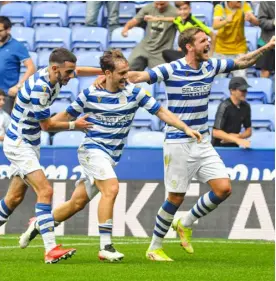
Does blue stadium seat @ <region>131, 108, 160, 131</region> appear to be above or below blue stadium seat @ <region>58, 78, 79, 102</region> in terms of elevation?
below

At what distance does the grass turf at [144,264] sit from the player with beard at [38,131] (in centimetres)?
41

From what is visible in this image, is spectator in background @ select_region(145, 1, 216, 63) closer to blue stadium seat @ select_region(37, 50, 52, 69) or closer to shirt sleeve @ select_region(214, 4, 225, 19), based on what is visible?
shirt sleeve @ select_region(214, 4, 225, 19)

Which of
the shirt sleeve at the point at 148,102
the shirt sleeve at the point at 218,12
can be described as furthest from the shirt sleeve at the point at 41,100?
the shirt sleeve at the point at 218,12

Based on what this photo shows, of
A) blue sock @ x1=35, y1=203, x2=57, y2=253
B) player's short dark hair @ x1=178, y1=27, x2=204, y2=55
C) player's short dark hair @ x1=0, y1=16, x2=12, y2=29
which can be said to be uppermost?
player's short dark hair @ x1=178, y1=27, x2=204, y2=55

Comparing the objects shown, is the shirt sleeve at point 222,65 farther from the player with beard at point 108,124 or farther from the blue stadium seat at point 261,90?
the blue stadium seat at point 261,90

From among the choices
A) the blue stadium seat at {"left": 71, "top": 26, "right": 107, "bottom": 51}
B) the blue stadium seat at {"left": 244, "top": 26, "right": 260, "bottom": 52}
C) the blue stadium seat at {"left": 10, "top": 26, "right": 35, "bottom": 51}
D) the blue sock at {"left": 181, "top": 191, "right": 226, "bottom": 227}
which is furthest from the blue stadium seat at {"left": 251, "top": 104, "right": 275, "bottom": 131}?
the blue sock at {"left": 181, "top": 191, "right": 226, "bottom": 227}

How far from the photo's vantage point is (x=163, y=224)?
12.1 meters

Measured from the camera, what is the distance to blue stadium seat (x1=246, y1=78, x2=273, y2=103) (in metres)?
18.5

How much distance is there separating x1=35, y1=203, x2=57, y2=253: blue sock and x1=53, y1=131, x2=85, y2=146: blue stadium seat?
6.10 meters

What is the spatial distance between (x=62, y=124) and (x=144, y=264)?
1.56m

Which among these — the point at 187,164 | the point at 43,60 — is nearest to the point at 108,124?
the point at 187,164

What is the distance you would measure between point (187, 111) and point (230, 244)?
255 cm

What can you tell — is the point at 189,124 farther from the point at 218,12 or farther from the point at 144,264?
the point at 218,12

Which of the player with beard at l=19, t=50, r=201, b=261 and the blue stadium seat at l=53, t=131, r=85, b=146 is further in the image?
the blue stadium seat at l=53, t=131, r=85, b=146
